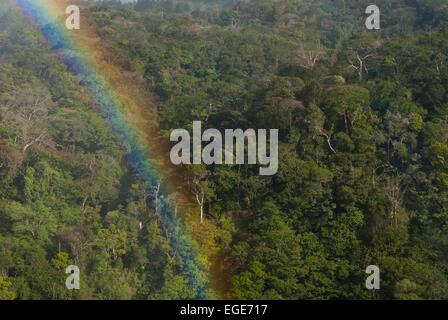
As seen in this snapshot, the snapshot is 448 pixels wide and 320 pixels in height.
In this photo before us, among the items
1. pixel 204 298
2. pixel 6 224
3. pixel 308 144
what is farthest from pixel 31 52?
pixel 204 298

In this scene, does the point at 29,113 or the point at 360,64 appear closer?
the point at 29,113

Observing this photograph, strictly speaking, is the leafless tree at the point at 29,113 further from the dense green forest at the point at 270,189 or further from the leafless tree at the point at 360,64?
the leafless tree at the point at 360,64

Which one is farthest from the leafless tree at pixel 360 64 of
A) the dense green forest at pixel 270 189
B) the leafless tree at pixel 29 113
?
the leafless tree at pixel 29 113

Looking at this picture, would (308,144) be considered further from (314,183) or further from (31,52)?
(31,52)

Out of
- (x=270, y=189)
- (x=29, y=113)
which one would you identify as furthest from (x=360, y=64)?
(x=29, y=113)

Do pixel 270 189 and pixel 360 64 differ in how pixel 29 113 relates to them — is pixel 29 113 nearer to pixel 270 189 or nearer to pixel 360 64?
pixel 270 189

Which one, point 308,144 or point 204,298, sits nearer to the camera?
point 204,298

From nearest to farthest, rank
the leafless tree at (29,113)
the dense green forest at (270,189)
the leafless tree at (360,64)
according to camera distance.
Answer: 1. the dense green forest at (270,189)
2. the leafless tree at (29,113)
3. the leafless tree at (360,64)

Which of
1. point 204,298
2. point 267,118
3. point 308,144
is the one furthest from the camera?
point 267,118
